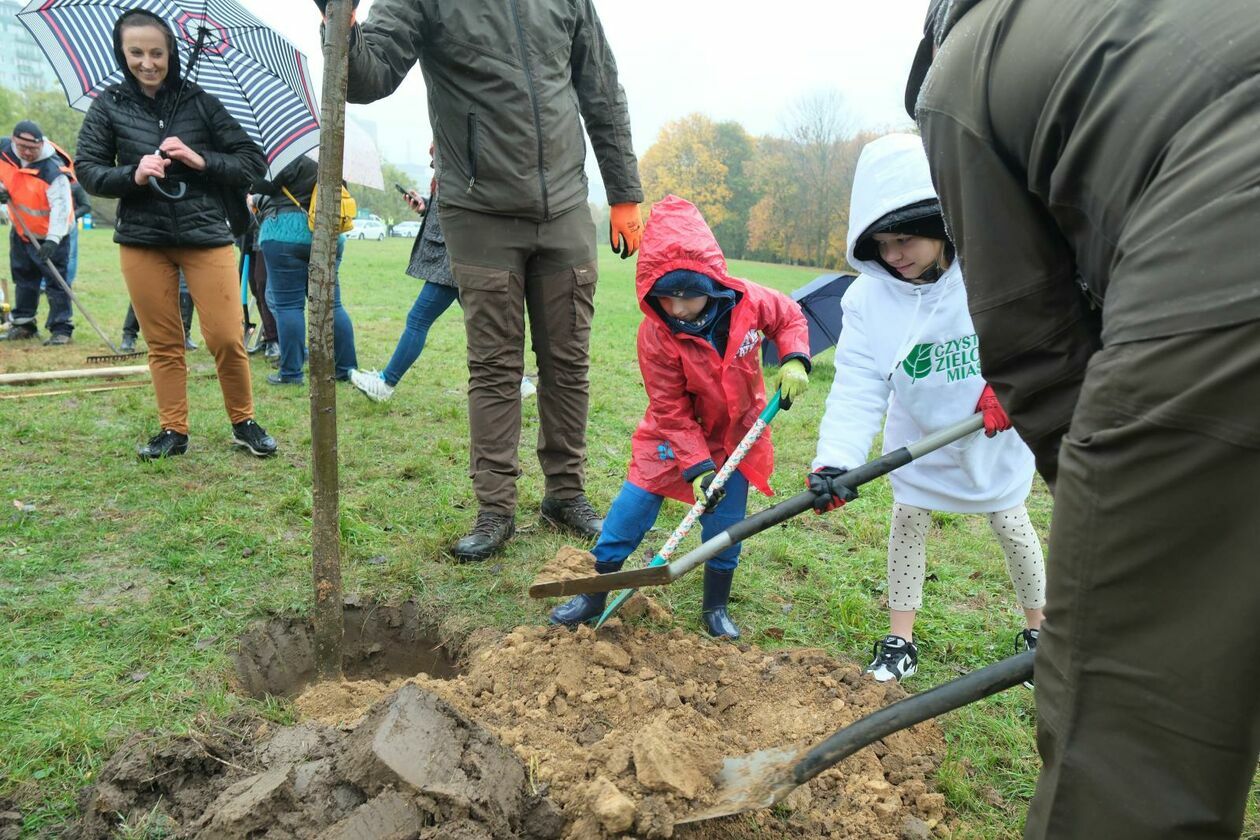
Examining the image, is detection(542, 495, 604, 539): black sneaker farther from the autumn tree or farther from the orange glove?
the autumn tree

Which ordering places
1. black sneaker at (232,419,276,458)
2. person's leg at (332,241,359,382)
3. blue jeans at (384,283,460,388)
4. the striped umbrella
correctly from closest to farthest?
the striped umbrella
black sneaker at (232,419,276,458)
blue jeans at (384,283,460,388)
person's leg at (332,241,359,382)

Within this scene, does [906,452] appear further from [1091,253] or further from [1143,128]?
[1143,128]

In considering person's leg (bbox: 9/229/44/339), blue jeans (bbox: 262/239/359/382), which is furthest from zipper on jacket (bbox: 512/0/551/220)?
person's leg (bbox: 9/229/44/339)

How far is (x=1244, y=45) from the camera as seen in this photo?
112cm

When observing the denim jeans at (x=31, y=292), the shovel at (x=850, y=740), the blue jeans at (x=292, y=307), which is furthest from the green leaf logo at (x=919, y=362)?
the denim jeans at (x=31, y=292)

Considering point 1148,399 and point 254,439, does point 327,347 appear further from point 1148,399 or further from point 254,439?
point 254,439

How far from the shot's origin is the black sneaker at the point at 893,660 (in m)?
3.05

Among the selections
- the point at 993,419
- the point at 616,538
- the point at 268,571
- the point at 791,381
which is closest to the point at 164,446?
the point at 268,571

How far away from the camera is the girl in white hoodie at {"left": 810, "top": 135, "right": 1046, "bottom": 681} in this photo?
289 centimetres

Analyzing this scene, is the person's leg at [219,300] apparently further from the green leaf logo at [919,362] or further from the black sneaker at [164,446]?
the green leaf logo at [919,362]

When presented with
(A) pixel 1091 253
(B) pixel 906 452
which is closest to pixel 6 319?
(B) pixel 906 452

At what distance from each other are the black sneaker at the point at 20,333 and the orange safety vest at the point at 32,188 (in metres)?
0.92

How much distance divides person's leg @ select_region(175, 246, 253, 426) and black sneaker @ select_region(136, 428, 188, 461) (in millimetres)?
445

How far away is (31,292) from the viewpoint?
9.20m
